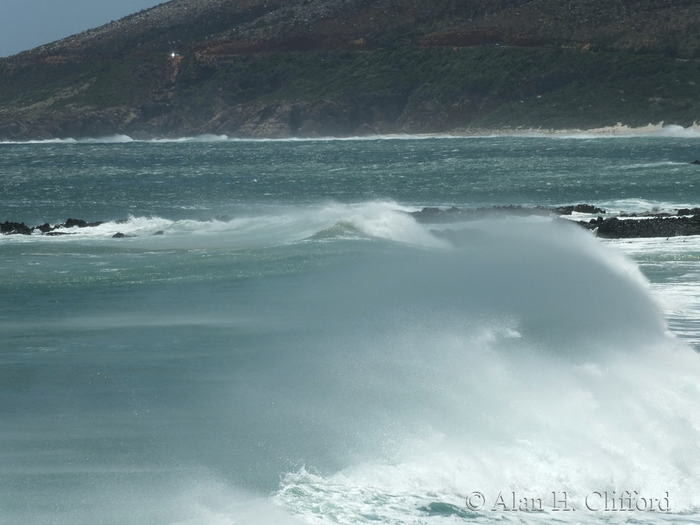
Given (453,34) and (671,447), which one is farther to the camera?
(453,34)

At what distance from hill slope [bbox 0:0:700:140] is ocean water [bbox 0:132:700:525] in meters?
104

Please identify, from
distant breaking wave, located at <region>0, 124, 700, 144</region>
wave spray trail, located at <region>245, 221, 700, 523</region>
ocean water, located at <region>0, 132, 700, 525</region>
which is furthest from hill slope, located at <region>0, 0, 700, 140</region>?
wave spray trail, located at <region>245, 221, 700, 523</region>

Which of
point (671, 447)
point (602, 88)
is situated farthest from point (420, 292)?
point (602, 88)

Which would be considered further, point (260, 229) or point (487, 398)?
point (260, 229)

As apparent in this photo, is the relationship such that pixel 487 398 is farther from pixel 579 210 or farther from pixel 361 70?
pixel 361 70

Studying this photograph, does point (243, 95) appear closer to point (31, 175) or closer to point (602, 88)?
point (602, 88)

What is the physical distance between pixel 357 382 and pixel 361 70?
15020cm

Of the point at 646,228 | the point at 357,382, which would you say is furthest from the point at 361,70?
the point at 357,382

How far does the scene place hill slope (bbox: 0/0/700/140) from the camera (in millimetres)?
134500

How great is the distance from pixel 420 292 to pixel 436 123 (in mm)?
126814

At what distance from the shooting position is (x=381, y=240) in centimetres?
2269

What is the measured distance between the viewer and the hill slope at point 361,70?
134 metres

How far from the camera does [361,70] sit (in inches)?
6240

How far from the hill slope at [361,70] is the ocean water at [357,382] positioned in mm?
103761
